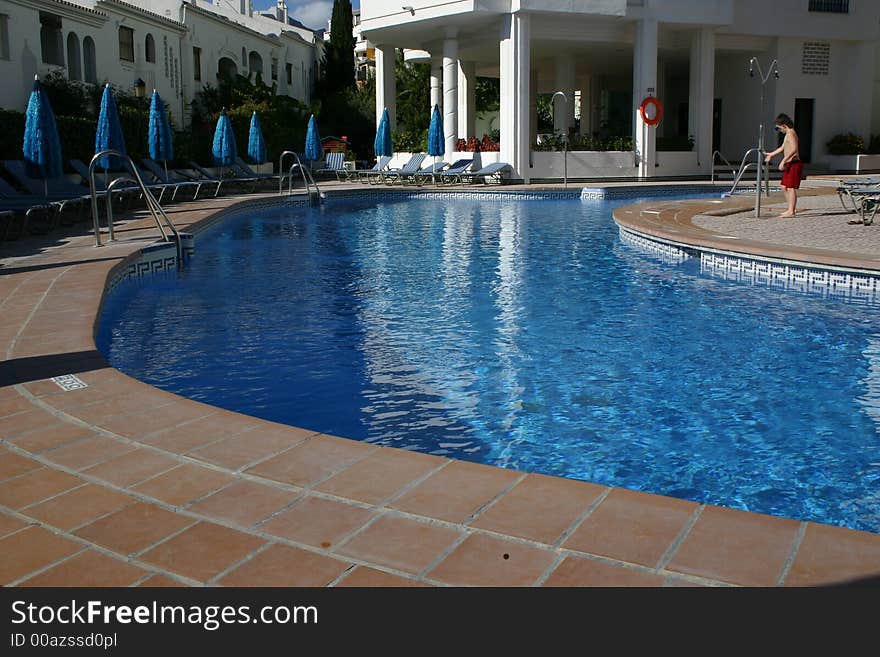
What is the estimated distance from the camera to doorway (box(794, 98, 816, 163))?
25141 mm

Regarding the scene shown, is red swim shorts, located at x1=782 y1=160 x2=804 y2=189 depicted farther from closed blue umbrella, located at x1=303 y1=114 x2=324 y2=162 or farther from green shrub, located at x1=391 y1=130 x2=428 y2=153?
green shrub, located at x1=391 y1=130 x2=428 y2=153

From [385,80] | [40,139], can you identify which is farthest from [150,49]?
[40,139]

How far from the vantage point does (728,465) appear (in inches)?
151

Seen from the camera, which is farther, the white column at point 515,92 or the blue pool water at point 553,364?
the white column at point 515,92

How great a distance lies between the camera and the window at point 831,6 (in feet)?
79.3

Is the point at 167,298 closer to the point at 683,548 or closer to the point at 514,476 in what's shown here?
the point at 514,476

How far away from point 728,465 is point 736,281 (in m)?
4.81

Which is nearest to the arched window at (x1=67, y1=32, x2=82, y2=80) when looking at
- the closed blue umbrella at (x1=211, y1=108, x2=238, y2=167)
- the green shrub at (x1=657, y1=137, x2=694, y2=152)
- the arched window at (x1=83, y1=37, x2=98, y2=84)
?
the arched window at (x1=83, y1=37, x2=98, y2=84)

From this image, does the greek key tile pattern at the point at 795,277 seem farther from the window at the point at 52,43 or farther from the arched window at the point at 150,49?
the arched window at the point at 150,49

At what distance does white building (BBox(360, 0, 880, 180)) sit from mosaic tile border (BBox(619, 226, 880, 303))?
1247 centimetres

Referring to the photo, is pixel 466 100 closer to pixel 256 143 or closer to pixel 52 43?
pixel 256 143

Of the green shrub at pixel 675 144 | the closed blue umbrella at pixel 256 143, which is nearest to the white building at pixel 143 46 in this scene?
the closed blue umbrella at pixel 256 143

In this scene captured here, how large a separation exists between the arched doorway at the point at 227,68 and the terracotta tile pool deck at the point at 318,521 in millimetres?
27188
